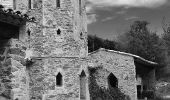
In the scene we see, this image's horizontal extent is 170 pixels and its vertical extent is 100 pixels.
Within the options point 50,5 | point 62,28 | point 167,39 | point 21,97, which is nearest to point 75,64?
point 62,28

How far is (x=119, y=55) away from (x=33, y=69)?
26.0 feet

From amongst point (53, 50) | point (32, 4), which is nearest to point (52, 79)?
point (53, 50)

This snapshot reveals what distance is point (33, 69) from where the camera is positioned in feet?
48.5

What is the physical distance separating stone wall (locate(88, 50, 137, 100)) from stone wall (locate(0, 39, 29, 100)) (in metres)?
13.5

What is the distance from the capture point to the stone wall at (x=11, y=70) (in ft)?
24.3

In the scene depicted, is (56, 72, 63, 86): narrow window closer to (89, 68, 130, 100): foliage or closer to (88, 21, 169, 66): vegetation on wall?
(89, 68, 130, 100): foliage

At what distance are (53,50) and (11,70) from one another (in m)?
7.45

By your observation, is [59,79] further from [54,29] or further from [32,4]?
[32,4]

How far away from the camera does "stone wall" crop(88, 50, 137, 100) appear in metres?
20.2

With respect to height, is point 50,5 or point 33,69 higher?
point 50,5

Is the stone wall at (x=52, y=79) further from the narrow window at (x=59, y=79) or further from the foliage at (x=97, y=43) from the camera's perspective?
the foliage at (x=97, y=43)

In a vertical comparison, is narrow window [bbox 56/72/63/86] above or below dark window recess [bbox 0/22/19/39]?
below

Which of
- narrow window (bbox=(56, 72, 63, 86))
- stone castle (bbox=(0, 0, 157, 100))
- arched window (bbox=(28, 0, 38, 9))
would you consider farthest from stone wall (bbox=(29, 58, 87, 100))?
arched window (bbox=(28, 0, 38, 9))

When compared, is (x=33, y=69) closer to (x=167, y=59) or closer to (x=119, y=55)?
(x=119, y=55)
